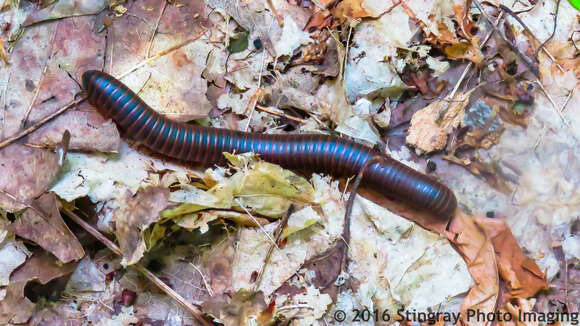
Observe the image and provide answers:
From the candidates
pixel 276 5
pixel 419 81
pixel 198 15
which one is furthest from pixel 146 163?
pixel 419 81

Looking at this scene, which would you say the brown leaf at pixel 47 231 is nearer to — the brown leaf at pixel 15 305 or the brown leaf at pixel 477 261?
the brown leaf at pixel 15 305

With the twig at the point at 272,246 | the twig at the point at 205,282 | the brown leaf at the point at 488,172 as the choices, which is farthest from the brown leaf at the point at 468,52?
the twig at the point at 205,282

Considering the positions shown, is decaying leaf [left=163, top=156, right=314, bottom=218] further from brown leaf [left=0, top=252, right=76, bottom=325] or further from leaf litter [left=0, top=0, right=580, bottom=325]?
brown leaf [left=0, top=252, right=76, bottom=325]

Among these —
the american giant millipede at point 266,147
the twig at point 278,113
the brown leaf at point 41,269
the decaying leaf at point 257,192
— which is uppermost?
the twig at point 278,113

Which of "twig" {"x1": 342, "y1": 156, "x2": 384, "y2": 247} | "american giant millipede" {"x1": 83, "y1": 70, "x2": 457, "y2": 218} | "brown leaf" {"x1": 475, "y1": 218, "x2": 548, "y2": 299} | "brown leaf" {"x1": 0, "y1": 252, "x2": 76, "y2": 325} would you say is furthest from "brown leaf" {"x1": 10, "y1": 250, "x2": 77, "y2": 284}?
"brown leaf" {"x1": 475, "y1": 218, "x2": 548, "y2": 299}

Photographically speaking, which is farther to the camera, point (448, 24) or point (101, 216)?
point (448, 24)

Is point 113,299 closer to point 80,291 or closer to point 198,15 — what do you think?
point 80,291
